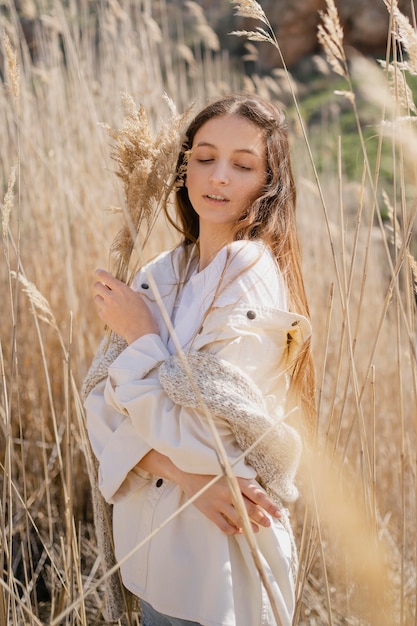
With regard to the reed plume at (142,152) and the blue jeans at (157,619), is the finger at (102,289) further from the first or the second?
the blue jeans at (157,619)

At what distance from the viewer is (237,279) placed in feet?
3.88

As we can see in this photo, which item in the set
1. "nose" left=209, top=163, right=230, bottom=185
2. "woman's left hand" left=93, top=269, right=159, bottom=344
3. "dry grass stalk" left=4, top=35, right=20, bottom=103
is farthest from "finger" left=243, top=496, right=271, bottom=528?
"dry grass stalk" left=4, top=35, right=20, bottom=103

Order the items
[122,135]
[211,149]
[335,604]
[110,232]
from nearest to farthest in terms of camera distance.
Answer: [122,135] → [211,149] → [335,604] → [110,232]

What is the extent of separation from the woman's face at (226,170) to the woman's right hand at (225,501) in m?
0.46

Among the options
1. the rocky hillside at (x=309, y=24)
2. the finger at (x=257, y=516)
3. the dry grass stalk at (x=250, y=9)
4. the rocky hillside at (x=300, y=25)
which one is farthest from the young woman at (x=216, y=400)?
the rocky hillside at (x=309, y=24)

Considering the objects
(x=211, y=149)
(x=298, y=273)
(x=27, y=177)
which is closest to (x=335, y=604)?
(x=298, y=273)

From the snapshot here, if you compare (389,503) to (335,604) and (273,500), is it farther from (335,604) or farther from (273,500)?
(273,500)

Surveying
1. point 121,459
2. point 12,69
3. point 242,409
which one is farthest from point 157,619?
point 12,69

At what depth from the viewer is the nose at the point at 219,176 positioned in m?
1.28

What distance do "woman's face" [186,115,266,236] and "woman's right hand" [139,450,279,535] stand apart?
1.51 feet

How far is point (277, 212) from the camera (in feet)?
4.33

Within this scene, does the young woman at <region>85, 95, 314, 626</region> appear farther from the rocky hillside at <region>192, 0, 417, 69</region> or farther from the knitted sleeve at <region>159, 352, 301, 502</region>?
the rocky hillside at <region>192, 0, 417, 69</region>

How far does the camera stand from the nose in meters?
1.28

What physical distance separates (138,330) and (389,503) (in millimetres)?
1332
